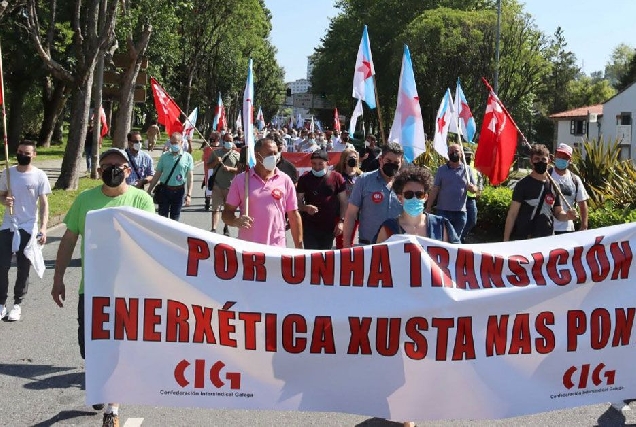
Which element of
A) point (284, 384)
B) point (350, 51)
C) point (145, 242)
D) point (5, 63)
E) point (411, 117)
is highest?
point (350, 51)

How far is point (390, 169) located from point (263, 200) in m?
1.00

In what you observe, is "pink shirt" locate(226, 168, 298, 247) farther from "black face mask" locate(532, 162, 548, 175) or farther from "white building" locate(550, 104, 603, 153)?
"white building" locate(550, 104, 603, 153)

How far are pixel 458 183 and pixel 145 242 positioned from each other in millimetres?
6126

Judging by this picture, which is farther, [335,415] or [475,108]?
[475,108]

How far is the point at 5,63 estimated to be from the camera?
35562 millimetres

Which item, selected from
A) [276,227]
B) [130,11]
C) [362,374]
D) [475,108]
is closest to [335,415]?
[362,374]

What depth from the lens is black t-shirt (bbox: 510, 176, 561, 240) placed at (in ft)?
25.6

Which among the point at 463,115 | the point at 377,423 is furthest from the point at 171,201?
the point at 463,115

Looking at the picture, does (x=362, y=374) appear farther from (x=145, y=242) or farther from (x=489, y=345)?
(x=145, y=242)

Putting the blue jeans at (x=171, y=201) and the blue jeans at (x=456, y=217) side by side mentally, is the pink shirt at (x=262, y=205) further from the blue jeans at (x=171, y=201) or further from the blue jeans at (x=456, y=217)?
the blue jeans at (x=171, y=201)

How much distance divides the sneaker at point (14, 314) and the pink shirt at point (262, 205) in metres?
2.56

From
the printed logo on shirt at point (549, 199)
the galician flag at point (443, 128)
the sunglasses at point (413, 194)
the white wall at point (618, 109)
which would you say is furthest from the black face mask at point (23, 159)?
the white wall at point (618, 109)

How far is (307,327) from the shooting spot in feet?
15.5

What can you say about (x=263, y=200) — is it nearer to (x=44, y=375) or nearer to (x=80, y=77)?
(x=44, y=375)
